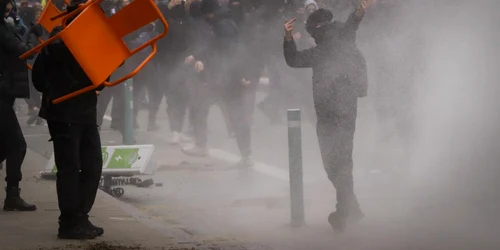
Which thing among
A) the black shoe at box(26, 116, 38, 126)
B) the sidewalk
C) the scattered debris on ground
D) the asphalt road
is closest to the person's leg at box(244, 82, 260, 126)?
the asphalt road

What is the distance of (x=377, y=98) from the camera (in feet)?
42.9

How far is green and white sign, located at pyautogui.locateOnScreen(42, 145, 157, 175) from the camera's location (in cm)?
1127

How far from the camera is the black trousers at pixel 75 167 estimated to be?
27.3 ft

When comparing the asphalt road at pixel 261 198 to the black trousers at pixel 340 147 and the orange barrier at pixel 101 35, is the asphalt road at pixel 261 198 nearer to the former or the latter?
the black trousers at pixel 340 147

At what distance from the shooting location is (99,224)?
9.23 metres

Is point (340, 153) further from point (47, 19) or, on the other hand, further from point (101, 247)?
point (47, 19)

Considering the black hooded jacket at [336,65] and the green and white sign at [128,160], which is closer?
the black hooded jacket at [336,65]

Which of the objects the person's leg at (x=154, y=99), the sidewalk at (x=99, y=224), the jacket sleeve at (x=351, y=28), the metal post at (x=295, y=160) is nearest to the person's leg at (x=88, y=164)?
the sidewalk at (x=99, y=224)

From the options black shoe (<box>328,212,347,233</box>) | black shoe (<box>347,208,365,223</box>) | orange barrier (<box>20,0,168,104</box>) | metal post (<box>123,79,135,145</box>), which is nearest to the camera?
orange barrier (<box>20,0,168,104</box>)

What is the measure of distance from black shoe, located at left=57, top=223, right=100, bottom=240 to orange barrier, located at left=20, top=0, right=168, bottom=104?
41.4 inches

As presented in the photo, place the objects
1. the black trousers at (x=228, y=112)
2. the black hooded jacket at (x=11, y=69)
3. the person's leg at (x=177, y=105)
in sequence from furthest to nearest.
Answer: the person's leg at (x=177, y=105) → the black trousers at (x=228, y=112) → the black hooded jacket at (x=11, y=69)

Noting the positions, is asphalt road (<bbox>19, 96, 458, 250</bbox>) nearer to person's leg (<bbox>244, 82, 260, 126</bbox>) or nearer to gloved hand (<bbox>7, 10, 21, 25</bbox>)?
person's leg (<bbox>244, 82, 260, 126</bbox>)

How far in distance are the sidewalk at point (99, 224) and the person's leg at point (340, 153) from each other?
4.14 feet

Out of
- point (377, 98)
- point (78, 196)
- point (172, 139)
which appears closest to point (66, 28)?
point (78, 196)
